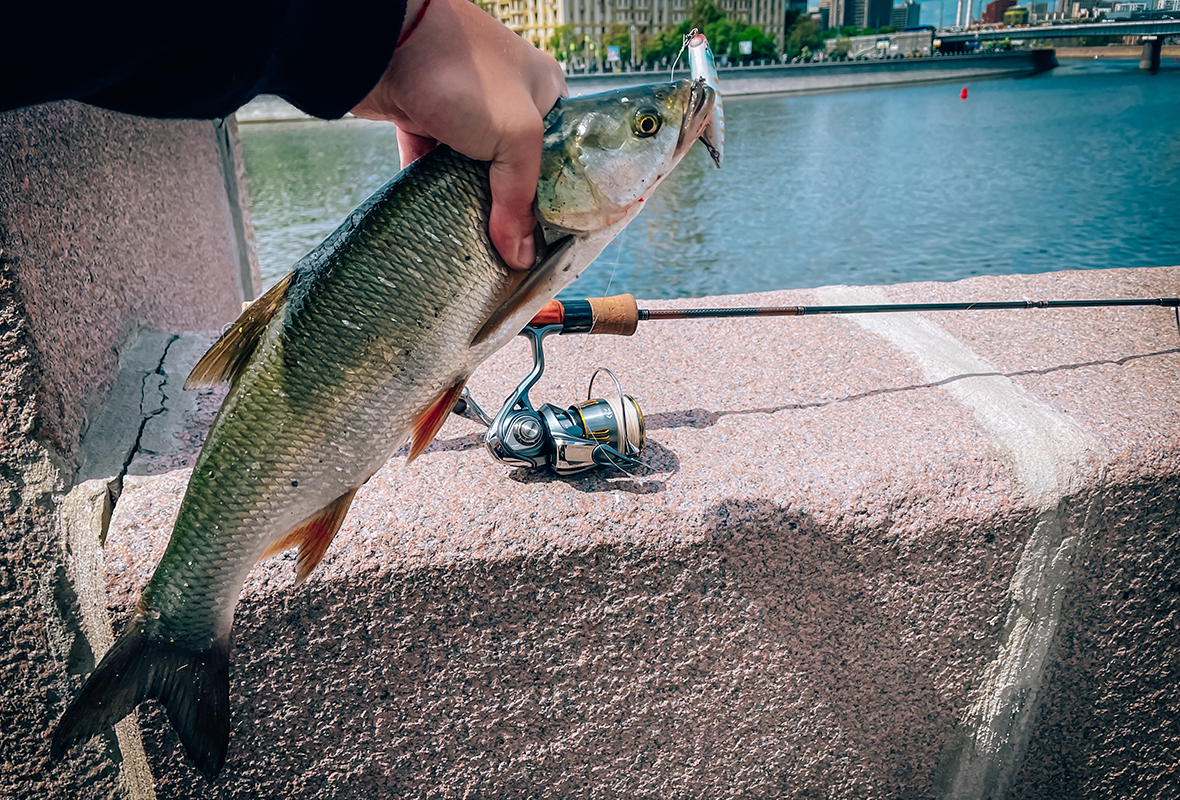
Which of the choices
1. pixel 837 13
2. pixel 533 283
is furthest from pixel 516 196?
pixel 837 13

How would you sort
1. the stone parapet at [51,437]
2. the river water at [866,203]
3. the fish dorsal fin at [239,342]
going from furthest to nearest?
the river water at [866,203]
the stone parapet at [51,437]
the fish dorsal fin at [239,342]

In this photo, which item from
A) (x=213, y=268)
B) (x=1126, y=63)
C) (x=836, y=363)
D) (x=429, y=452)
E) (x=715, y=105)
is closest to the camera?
(x=715, y=105)

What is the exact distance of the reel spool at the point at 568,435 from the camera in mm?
1834

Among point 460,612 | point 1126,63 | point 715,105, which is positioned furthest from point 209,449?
point 1126,63

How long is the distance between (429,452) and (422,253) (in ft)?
3.08

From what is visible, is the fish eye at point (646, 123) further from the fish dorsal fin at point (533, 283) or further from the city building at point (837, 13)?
the city building at point (837, 13)

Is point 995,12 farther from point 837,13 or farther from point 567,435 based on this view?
point 567,435

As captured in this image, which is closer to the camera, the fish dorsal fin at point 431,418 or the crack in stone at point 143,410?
the fish dorsal fin at point 431,418

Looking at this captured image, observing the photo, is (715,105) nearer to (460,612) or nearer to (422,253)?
(422,253)

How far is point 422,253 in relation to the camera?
1198mm

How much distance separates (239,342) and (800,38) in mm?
76505

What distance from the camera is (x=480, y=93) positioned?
3.45 ft

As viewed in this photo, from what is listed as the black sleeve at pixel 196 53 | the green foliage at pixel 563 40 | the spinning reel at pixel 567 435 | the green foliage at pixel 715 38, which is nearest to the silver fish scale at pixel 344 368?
the black sleeve at pixel 196 53

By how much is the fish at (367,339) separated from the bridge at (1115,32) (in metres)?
45.7
